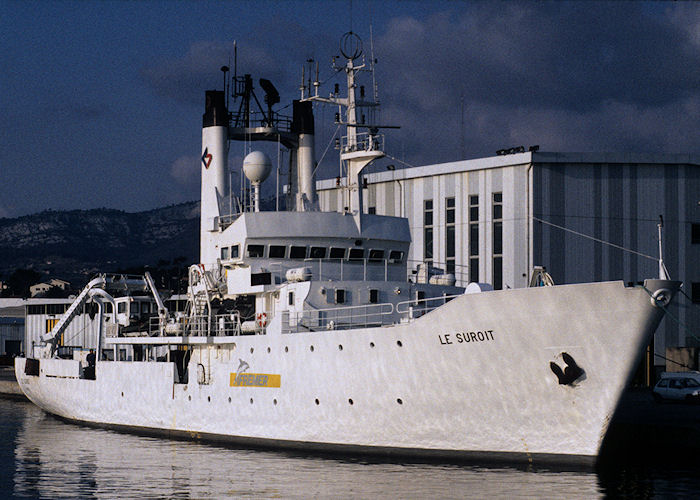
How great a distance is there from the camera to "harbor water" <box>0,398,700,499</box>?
19953 millimetres

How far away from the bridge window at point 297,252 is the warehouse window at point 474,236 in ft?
73.2

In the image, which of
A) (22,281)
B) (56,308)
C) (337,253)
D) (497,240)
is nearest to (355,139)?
(337,253)

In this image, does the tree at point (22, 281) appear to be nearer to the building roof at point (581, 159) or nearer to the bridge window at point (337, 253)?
the building roof at point (581, 159)

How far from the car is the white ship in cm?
1227

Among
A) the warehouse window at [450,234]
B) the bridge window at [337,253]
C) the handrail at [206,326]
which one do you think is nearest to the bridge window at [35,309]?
the warehouse window at [450,234]

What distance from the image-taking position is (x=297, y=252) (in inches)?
1188

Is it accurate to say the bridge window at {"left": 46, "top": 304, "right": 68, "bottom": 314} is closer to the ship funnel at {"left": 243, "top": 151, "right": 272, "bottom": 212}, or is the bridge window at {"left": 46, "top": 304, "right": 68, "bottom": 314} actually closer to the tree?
the ship funnel at {"left": 243, "top": 151, "right": 272, "bottom": 212}

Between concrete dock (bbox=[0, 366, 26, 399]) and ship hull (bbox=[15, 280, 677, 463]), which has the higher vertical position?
ship hull (bbox=[15, 280, 677, 463])

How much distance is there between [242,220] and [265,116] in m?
6.80

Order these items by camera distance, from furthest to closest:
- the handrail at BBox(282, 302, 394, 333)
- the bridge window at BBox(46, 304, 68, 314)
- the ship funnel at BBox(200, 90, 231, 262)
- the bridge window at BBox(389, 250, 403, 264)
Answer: the bridge window at BBox(46, 304, 68, 314) → the ship funnel at BBox(200, 90, 231, 262) → the bridge window at BBox(389, 250, 403, 264) → the handrail at BBox(282, 302, 394, 333)

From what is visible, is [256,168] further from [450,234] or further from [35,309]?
[35,309]

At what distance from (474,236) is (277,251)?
75.5ft

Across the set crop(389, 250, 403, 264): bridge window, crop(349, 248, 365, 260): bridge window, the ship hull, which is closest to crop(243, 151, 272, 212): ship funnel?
crop(349, 248, 365, 260): bridge window

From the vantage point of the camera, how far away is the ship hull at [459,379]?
21125 mm
